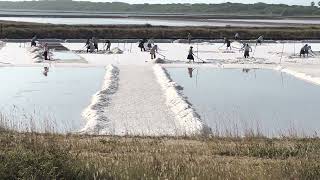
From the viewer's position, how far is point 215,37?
156ft

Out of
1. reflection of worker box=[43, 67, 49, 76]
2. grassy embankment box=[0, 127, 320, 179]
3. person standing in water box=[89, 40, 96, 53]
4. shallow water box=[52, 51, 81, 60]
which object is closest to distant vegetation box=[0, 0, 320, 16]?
person standing in water box=[89, 40, 96, 53]

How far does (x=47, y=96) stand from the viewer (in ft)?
58.1

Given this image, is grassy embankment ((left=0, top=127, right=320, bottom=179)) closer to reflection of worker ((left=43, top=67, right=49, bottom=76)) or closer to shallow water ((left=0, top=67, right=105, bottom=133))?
shallow water ((left=0, top=67, right=105, bottom=133))

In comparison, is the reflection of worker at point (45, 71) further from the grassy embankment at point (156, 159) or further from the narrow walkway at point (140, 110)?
the grassy embankment at point (156, 159)

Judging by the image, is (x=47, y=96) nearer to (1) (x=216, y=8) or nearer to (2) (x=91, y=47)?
(2) (x=91, y=47)

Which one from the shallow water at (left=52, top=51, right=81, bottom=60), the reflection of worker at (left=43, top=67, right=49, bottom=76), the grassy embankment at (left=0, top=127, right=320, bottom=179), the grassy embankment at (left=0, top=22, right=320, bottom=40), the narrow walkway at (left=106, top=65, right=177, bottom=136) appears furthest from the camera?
the grassy embankment at (left=0, top=22, right=320, bottom=40)

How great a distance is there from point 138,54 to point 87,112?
63.8ft

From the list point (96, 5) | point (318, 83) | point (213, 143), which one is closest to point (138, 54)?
point (318, 83)

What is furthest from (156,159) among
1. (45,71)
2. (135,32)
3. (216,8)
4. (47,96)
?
(216,8)

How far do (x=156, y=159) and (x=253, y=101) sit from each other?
1077cm

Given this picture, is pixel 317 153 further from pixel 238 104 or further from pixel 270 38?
pixel 270 38

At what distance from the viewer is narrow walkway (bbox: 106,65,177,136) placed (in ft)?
42.4

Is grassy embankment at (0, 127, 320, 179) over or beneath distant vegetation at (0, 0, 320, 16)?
beneath

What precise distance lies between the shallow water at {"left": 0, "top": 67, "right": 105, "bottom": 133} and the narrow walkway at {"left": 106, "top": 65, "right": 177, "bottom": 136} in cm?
90
